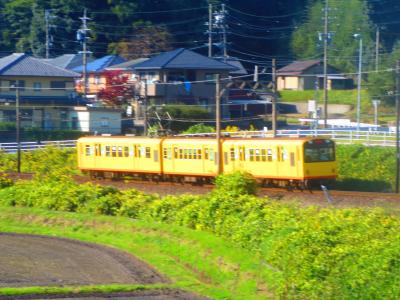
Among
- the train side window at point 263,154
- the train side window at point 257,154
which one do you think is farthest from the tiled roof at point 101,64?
the train side window at point 263,154

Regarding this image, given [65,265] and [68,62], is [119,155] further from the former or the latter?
[68,62]

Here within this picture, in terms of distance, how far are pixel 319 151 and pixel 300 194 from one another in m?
2.98

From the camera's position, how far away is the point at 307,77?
214ft

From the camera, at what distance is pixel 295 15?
265ft

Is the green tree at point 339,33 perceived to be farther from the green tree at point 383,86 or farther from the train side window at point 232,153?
the train side window at point 232,153

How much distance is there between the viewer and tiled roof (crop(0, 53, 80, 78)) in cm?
5181

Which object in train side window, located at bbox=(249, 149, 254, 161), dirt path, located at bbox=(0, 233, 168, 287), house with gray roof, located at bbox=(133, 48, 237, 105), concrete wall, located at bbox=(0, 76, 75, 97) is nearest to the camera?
dirt path, located at bbox=(0, 233, 168, 287)

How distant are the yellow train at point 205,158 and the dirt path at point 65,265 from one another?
8.29 meters

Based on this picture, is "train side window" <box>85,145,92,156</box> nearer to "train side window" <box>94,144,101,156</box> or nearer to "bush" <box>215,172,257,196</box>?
"train side window" <box>94,144,101,156</box>

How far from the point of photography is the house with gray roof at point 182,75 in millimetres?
51656

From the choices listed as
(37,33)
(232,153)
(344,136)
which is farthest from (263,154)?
(37,33)

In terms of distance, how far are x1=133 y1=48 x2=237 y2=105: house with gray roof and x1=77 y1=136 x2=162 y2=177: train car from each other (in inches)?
651

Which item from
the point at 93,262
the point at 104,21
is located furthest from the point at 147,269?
the point at 104,21

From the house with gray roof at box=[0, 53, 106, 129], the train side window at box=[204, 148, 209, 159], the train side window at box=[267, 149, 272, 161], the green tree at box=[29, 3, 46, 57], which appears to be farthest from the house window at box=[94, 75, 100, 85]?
the train side window at box=[267, 149, 272, 161]
